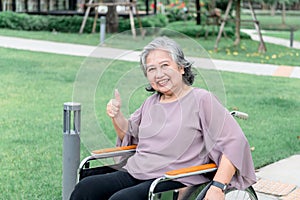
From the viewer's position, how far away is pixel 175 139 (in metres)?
3.20

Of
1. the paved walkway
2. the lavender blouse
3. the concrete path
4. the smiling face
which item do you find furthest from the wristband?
→ the paved walkway

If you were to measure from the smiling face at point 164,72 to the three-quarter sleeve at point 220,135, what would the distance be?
18 centimetres

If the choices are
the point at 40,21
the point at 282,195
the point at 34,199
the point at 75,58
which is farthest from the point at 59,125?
the point at 40,21

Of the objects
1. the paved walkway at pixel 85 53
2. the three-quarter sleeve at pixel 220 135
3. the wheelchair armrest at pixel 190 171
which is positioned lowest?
the paved walkway at pixel 85 53

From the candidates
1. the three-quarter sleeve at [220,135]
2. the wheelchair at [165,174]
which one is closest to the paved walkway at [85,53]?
the wheelchair at [165,174]

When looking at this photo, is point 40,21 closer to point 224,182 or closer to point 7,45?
point 7,45

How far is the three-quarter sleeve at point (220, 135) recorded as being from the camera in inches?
124

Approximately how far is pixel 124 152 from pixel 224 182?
0.65 metres

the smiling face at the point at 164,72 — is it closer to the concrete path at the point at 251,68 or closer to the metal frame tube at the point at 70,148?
the concrete path at the point at 251,68

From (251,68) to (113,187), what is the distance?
891cm

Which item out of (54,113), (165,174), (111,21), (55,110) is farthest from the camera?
(111,21)

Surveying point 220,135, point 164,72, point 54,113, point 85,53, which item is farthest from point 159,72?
point 85,53

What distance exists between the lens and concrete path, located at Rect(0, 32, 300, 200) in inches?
147

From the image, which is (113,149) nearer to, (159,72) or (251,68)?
(159,72)
